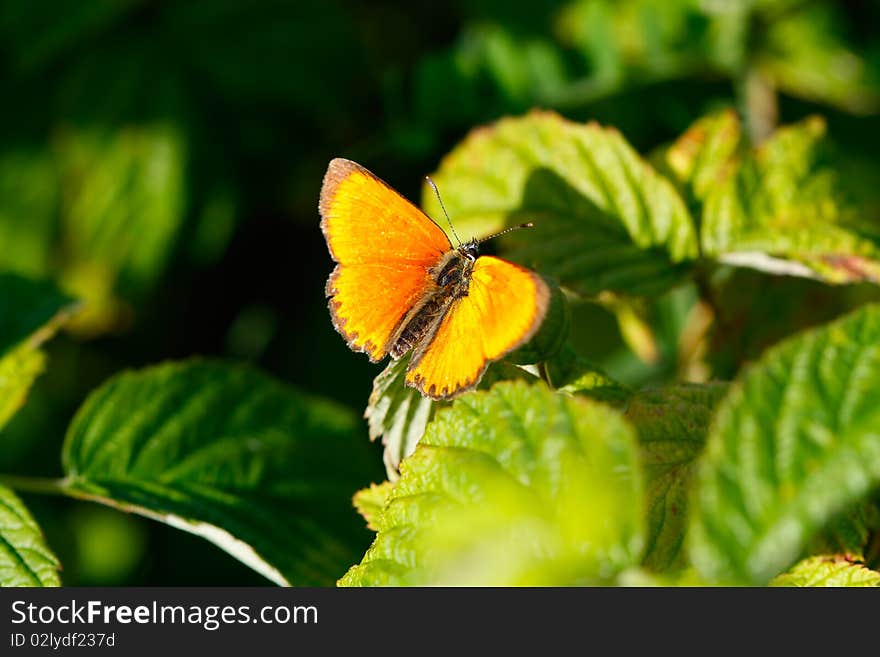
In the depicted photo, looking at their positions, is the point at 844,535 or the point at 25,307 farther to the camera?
the point at 25,307

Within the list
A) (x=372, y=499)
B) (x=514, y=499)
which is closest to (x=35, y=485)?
(x=372, y=499)

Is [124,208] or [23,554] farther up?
[124,208]

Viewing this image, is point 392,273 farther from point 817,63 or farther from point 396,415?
point 817,63

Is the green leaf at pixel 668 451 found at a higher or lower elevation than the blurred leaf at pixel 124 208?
lower

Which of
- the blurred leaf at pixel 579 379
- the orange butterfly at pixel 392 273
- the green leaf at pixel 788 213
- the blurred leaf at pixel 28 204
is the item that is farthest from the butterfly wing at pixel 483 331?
the blurred leaf at pixel 28 204

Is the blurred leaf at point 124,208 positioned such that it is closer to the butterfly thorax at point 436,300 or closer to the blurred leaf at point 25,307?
the blurred leaf at point 25,307
